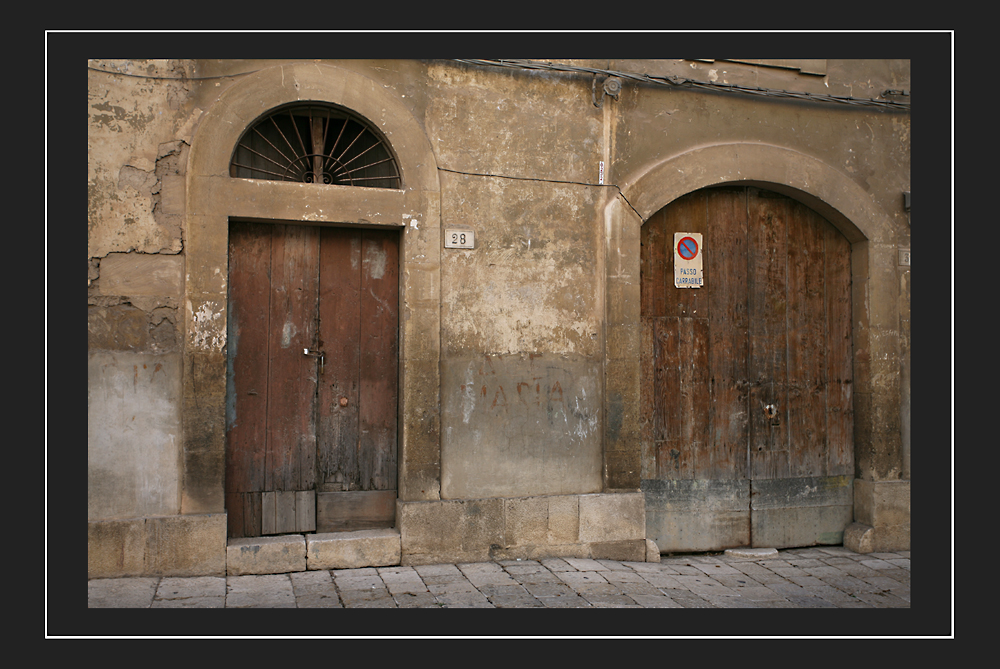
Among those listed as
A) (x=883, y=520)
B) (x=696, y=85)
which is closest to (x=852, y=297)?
(x=883, y=520)

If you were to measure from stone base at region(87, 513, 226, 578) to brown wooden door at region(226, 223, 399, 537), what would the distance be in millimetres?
282

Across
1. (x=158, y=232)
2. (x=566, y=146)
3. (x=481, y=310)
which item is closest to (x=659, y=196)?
(x=566, y=146)

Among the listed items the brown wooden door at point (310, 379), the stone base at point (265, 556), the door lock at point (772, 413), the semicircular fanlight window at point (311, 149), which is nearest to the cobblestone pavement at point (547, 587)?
the stone base at point (265, 556)

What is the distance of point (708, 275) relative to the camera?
238 inches

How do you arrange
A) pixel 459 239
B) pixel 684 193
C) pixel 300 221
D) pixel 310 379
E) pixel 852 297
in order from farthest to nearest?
pixel 852 297 < pixel 684 193 < pixel 459 239 < pixel 310 379 < pixel 300 221

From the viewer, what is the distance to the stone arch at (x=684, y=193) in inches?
219

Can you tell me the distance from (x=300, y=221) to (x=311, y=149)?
616mm

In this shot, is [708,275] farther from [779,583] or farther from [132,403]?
[132,403]

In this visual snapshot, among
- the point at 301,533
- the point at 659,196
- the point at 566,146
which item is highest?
the point at 566,146

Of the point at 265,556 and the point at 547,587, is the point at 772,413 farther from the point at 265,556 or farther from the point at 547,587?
the point at 265,556

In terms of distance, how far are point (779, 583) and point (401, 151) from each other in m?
4.17

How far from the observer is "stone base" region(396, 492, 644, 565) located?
511 cm

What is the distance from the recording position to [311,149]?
5207 millimetres

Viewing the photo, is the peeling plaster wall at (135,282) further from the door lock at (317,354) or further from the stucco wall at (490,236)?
the door lock at (317,354)
